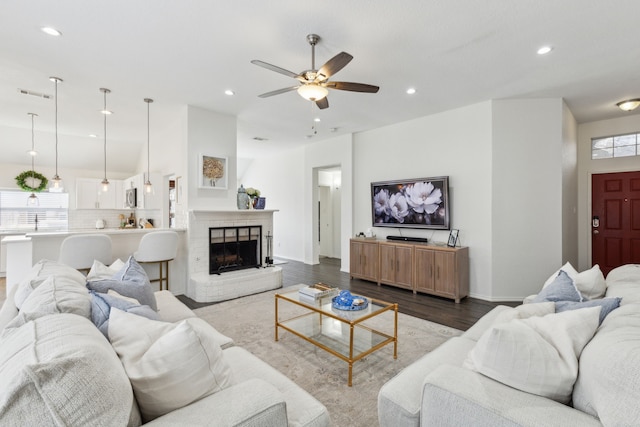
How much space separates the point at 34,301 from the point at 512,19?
3634 mm

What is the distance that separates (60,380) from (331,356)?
222 centimetres

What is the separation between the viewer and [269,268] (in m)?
5.10

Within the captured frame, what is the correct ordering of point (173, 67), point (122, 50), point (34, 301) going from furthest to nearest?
1. point (173, 67)
2. point (122, 50)
3. point (34, 301)

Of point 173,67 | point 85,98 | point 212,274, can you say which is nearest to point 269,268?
point 212,274

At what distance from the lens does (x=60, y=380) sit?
750mm

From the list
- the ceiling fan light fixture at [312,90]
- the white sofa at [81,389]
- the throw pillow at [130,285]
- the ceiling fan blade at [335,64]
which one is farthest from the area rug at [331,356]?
the ceiling fan blade at [335,64]

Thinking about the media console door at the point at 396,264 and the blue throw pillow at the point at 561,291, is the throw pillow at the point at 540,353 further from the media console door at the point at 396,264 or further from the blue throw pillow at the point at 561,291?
the media console door at the point at 396,264

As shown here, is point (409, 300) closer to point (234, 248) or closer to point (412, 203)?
point (412, 203)

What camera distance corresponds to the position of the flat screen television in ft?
15.4

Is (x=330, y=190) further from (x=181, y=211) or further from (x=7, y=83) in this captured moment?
(x=7, y=83)

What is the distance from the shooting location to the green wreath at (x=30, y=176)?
617 cm

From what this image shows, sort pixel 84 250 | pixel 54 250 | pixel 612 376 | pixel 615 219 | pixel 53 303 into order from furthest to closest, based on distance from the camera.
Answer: pixel 615 219 → pixel 54 250 → pixel 84 250 → pixel 53 303 → pixel 612 376

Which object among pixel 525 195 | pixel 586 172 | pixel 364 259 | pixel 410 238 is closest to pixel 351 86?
pixel 410 238

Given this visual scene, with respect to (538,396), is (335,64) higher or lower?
higher
